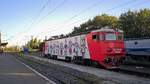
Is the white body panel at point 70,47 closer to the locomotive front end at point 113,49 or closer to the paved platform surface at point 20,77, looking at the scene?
the locomotive front end at point 113,49

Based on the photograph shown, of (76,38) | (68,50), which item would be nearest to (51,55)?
(68,50)

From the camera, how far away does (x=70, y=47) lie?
3856cm

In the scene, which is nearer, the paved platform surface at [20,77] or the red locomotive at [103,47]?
the paved platform surface at [20,77]

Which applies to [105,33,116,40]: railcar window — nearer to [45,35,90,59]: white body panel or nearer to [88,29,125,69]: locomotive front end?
[88,29,125,69]: locomotive front end

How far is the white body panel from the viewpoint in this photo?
32.5m

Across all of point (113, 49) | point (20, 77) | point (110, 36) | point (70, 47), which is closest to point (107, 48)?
point (113, 49)

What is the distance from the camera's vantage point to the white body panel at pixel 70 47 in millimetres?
32466

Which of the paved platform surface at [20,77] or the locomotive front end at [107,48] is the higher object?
the locomotive front end at [107,48]

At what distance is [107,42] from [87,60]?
409 centimetres

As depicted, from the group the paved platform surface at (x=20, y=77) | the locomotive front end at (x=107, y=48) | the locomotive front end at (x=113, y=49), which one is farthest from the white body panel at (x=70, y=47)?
the paved platform surface at (x=20, y=77)

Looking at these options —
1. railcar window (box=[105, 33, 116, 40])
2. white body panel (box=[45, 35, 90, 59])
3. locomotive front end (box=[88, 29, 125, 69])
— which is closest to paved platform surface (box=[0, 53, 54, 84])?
locomotive front end (box=[88, 29, 125, 69])

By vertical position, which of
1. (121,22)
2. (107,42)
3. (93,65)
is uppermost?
(121,22)

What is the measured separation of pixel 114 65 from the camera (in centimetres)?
2820

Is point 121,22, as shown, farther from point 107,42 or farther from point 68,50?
point 107,42
